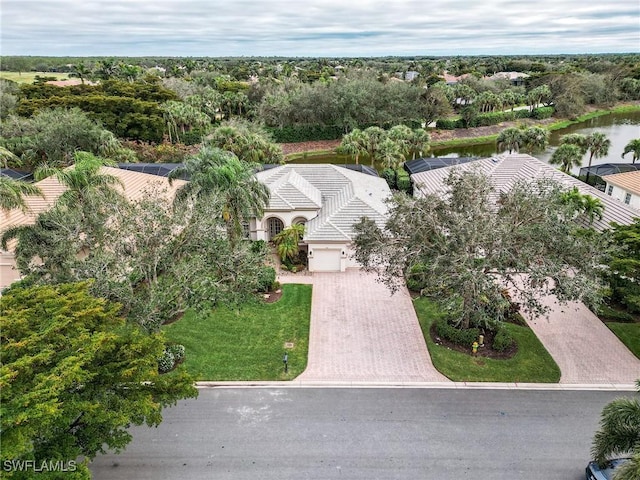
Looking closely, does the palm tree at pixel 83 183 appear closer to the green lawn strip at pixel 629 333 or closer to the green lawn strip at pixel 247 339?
the green lawn strip at pixel 247 339

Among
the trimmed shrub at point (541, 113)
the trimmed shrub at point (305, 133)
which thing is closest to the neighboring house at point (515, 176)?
the trimmed shrub at point (305, 133)

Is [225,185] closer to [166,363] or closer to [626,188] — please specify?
[166,363]

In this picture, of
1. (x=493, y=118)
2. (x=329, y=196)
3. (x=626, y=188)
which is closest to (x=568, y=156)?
(x=626, y=188)

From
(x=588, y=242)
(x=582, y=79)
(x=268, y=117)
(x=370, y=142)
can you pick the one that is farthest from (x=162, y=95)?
(x=582, y=79)

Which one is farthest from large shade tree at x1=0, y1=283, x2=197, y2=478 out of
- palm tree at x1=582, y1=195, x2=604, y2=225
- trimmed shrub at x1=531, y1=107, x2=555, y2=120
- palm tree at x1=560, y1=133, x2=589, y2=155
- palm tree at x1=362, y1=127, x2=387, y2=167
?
trimmed shrub at x1=531, y1=107, x2=555, y2=120

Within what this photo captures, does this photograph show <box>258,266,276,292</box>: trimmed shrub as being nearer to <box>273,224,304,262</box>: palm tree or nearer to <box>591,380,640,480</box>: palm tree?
<box>273,224,304,262</box>: palm tree

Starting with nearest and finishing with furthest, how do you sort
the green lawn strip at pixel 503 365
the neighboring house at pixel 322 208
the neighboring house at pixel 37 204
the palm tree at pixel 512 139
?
the green lawn strip at pixel 503 365
the neighboring house at pixel 37 204
the neighboring house at pixel 322 208
the palm tree at pixel 512 139
